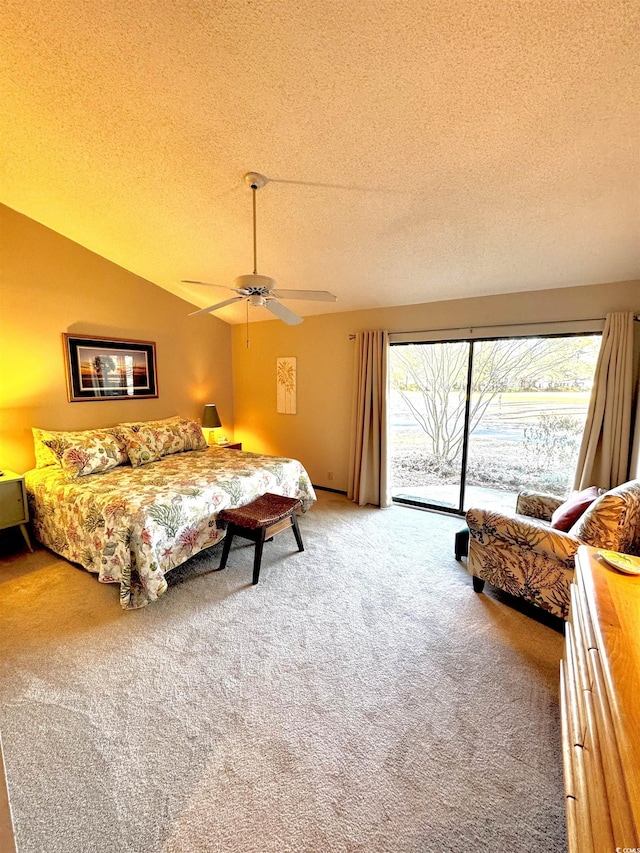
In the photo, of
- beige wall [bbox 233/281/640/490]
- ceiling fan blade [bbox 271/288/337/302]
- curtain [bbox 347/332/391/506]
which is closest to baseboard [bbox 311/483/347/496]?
beige wall [bbox 233/281/640/490]

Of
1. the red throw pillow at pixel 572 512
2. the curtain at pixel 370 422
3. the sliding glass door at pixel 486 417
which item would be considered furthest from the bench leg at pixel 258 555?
the sliding glass door at pixel 486 417

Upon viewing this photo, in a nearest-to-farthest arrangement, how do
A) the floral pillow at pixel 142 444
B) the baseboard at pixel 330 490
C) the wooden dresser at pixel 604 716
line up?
the wooden dresser at pixel 604 716
the floral pillow at pixel 142 444
the baseboard at pixel 330 490

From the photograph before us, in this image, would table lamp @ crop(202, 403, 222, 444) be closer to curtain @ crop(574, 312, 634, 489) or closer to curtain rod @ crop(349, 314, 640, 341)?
curtain rod @ crop(349, 314, 640, 341)

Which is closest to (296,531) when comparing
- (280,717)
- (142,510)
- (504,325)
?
(142,510)

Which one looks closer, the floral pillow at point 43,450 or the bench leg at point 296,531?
the bench leg at point 296,531

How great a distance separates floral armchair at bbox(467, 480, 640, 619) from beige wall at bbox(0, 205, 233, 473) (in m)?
3.91

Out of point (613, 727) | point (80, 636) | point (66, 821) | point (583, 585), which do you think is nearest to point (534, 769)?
point (583, 585)

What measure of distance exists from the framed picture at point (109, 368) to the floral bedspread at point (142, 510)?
37.0 inches

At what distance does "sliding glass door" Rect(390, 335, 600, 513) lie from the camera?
3.34m

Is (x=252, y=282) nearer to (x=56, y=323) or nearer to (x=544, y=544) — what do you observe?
(x=544, y=544)

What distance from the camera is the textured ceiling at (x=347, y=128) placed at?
140 cm

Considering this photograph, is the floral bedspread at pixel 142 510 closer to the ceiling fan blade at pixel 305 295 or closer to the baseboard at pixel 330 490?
the baseboard at pixel 330 490

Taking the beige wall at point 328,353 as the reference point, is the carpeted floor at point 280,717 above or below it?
below

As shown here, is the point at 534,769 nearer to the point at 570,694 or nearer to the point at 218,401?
the point at 570,694
